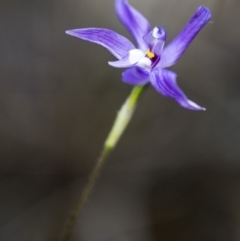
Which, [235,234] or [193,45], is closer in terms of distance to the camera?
[235,234]

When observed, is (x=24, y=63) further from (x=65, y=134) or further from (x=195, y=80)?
(x=195, y=80)

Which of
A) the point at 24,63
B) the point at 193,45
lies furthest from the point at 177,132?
the point at 24,63

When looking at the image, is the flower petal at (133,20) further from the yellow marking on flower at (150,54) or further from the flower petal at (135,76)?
the flower petal at (135,76)

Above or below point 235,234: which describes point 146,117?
above

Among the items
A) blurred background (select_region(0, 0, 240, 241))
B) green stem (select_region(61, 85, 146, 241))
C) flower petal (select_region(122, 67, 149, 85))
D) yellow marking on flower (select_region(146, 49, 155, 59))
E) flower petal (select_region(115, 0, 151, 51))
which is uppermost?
flower petal (select_region(115, 0, 151, 51))

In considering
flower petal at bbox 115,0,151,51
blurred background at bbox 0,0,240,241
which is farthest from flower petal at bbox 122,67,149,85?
blurred background at bbox 0,0,240,241

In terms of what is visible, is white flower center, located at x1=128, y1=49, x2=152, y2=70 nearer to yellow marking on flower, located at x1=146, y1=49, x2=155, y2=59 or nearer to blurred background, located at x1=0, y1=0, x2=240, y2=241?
yellow marking on flower, located at x1=146, y1=49, x2=155, y2=59
